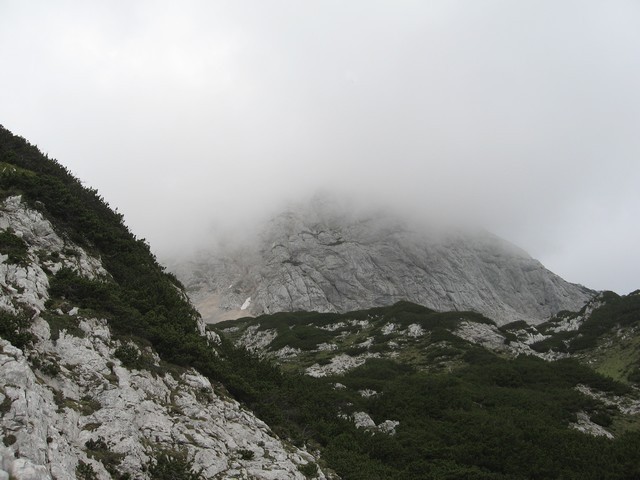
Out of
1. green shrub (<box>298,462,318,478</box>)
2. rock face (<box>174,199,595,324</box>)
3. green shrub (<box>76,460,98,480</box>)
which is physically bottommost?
green shrub (<box>76,460,98,480</box>)

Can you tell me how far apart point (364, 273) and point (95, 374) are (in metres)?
116

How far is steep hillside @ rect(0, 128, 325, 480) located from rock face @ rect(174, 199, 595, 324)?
93.1 metres

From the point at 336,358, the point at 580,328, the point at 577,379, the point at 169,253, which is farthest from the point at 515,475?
the point at 169,253

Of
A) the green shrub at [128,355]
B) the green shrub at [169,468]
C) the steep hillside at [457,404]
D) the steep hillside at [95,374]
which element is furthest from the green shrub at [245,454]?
the steep hillside at [457,404]

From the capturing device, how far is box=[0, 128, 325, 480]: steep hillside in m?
11.7

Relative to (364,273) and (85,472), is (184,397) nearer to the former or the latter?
(85,472)

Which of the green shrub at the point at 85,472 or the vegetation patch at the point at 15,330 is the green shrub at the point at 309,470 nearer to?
the green shrub at the point at 85,472

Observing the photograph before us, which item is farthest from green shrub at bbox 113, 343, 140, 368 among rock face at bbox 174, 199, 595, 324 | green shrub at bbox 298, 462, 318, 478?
rock face at bbox 174, 199, 595, 324

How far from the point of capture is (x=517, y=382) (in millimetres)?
47469

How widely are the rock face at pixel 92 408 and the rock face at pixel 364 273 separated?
97.1m

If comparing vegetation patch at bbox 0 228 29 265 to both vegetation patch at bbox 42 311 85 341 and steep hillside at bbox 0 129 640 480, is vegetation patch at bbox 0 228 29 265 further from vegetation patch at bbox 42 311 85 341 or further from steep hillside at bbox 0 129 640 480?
vegetation patch at bbox 42 311 85 341

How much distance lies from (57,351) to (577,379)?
49608 mm

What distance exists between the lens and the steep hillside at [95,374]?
38.3 feet

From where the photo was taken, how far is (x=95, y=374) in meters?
15.5
